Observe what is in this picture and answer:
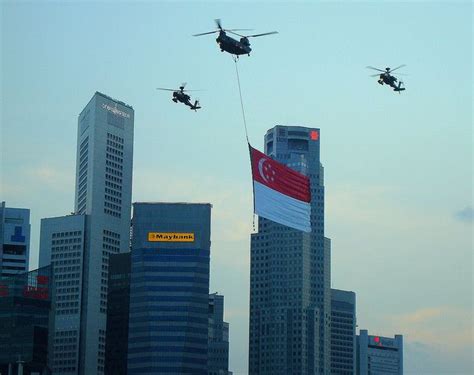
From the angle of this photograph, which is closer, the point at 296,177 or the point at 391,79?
the point at 296,177

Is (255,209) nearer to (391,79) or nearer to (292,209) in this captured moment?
(292,209)

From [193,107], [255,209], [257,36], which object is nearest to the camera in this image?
[255,209]

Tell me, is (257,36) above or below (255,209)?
above

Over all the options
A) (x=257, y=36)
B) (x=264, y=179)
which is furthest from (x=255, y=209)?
(x=257, y=36)

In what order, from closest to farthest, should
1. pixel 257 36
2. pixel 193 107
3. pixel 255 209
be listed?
pixel 255 209, pixel 257 36, pixel 193 107

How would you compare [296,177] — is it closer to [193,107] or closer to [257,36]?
[257,36]

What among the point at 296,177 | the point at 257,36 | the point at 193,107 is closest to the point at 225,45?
the point at 257,36
